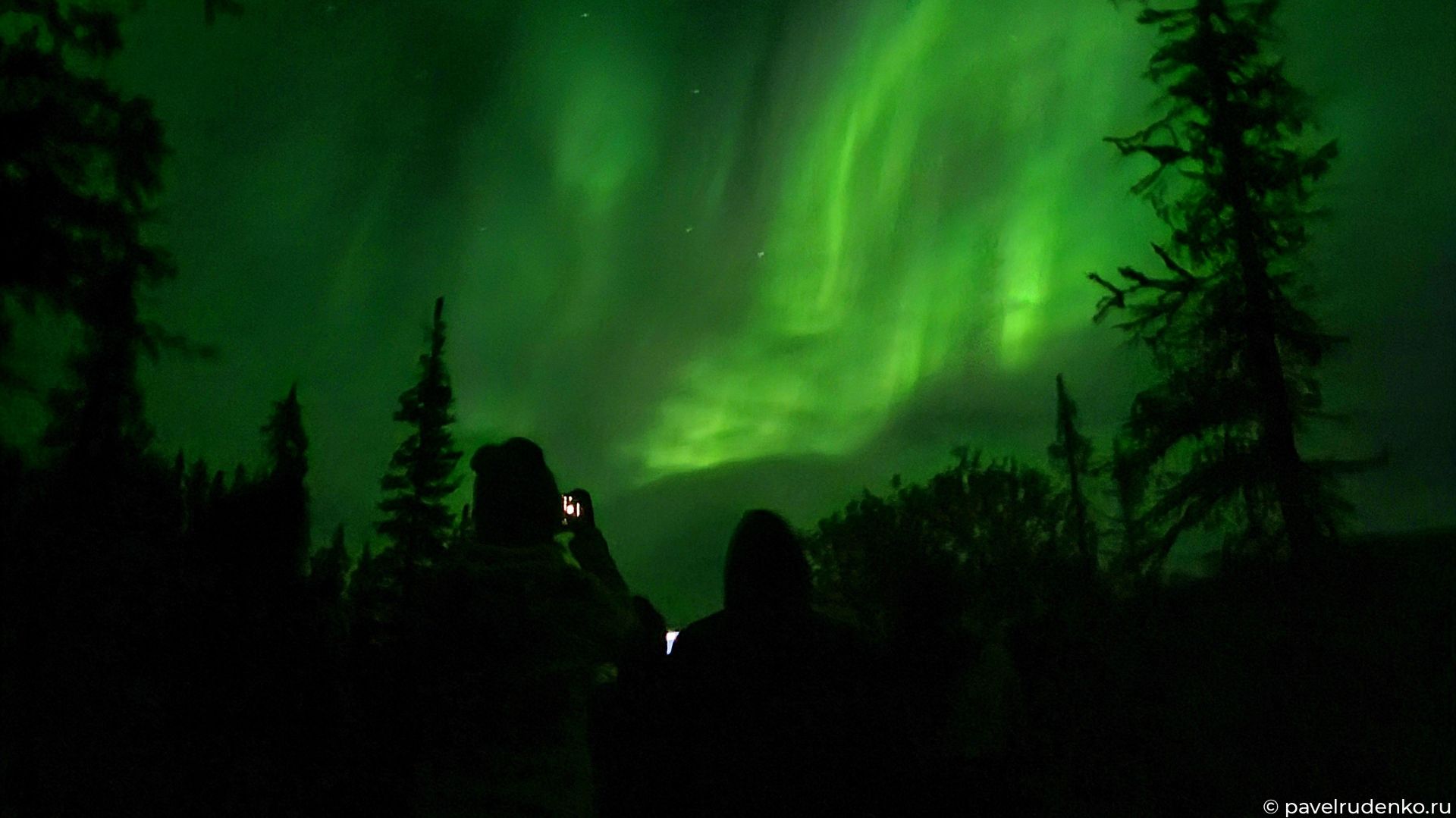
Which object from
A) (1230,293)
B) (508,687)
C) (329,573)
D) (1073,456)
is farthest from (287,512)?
(1073,456)

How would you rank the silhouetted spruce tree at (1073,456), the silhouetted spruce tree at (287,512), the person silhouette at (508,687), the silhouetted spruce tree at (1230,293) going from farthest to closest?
the silhouetted spruce tree at (1073,456), the silhouetted spruce tree at (1230,293), the silhouetted spruce tree at (287,512), the person silhouette at (508,687)

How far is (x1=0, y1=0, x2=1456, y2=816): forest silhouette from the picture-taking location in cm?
309

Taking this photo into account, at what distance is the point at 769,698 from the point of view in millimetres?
3072

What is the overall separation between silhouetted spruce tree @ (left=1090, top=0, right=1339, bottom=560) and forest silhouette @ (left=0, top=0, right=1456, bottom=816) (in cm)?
398

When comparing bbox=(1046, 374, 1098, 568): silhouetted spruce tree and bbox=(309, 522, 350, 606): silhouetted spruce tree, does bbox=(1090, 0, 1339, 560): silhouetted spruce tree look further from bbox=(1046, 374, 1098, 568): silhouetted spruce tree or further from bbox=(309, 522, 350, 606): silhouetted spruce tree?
bbox=(309, 522, 350, 606): silhouetted spruce tree

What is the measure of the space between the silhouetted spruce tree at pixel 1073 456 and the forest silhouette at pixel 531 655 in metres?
8.07

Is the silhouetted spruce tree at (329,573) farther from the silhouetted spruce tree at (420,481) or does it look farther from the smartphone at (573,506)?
the silhouetted spruce tree at (420,481)

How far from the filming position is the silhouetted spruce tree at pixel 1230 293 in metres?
14.2

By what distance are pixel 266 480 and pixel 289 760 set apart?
6.00ft

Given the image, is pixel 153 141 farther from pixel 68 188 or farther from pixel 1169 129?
pixel 1169 129

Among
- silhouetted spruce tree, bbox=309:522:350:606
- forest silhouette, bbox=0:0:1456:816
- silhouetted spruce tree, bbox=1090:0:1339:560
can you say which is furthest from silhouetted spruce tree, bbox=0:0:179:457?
silhouetted spruce tree, bbox=1090:0:1339:560

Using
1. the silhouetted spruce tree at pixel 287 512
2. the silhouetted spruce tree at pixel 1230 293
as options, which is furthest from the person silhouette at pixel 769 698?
the silhouetted spruce tree at pixel 1230 293

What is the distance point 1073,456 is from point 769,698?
24465 mm

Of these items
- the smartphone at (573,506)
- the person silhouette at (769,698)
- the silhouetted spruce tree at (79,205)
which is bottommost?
the person silhouette at (769,698)
